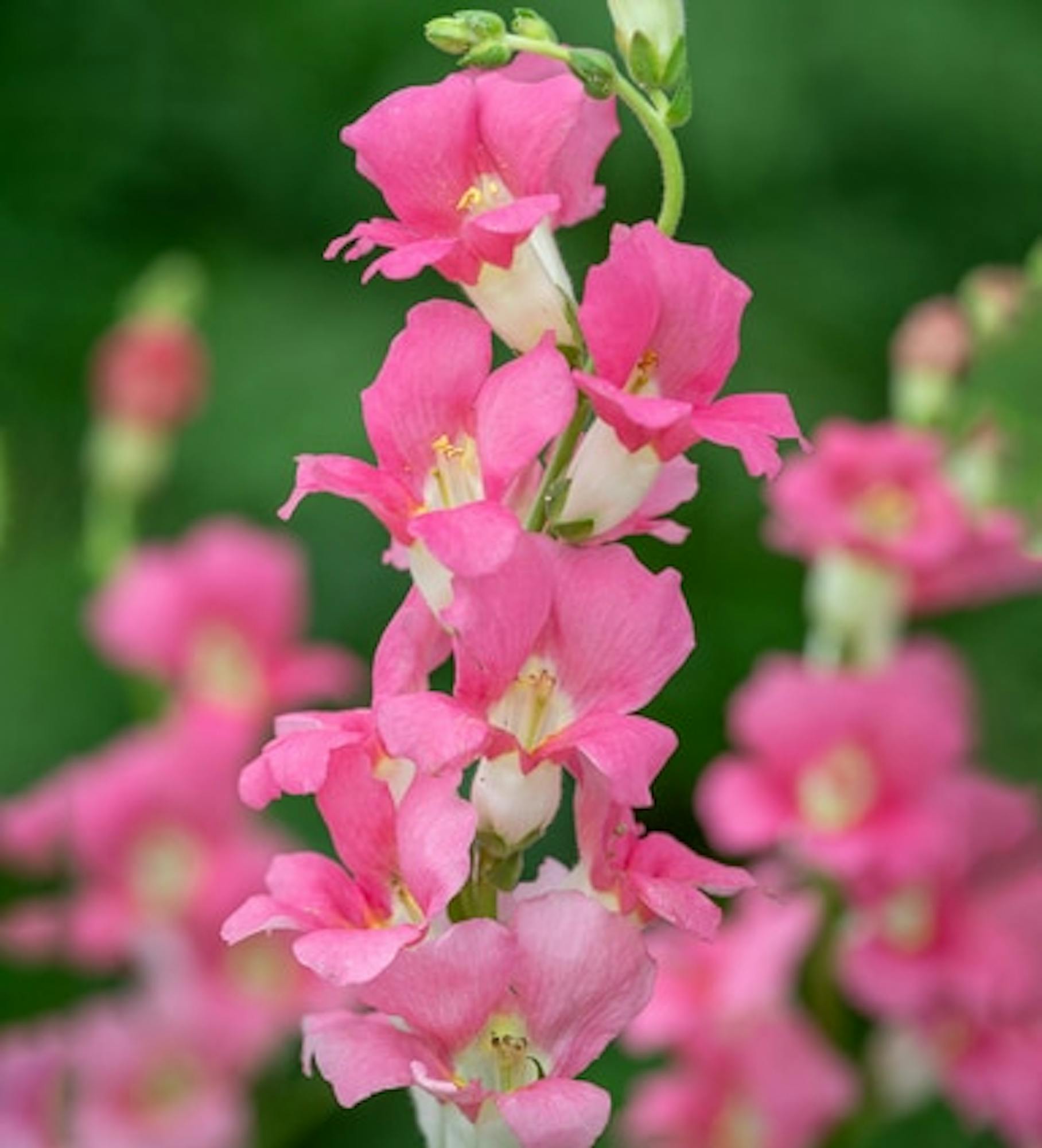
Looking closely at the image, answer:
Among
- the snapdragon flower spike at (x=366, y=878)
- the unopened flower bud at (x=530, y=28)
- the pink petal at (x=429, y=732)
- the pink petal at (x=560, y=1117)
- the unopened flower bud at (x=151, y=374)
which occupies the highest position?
the unopened flower bud at (x=530, y=28)

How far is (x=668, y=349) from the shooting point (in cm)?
57

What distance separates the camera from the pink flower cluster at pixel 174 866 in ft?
4.00

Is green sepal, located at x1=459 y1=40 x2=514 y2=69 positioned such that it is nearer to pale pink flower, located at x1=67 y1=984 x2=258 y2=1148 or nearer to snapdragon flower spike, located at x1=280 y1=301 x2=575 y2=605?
snapdragon flower spike, located at x1=280 y1=301 x2=575 y2=605

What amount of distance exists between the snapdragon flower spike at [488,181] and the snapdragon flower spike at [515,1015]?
0.15m

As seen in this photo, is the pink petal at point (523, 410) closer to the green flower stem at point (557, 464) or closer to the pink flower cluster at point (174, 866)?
the green flower stem at point (557, 464)

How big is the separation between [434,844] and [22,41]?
204 centimetres

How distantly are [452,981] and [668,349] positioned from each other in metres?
0.15

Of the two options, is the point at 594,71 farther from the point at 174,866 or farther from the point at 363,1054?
the point at 174,866

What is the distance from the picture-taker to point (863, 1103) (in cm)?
115

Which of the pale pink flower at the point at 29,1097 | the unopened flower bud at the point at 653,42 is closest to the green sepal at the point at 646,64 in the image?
the unopened flower bud at the point at 653,42

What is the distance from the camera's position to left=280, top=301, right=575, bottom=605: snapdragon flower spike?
1.77ft

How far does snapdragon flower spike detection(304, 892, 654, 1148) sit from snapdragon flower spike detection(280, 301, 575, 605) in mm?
83

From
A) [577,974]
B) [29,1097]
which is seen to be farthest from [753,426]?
[29,1097]

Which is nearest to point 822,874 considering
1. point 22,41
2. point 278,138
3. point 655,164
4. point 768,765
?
point 768,765
